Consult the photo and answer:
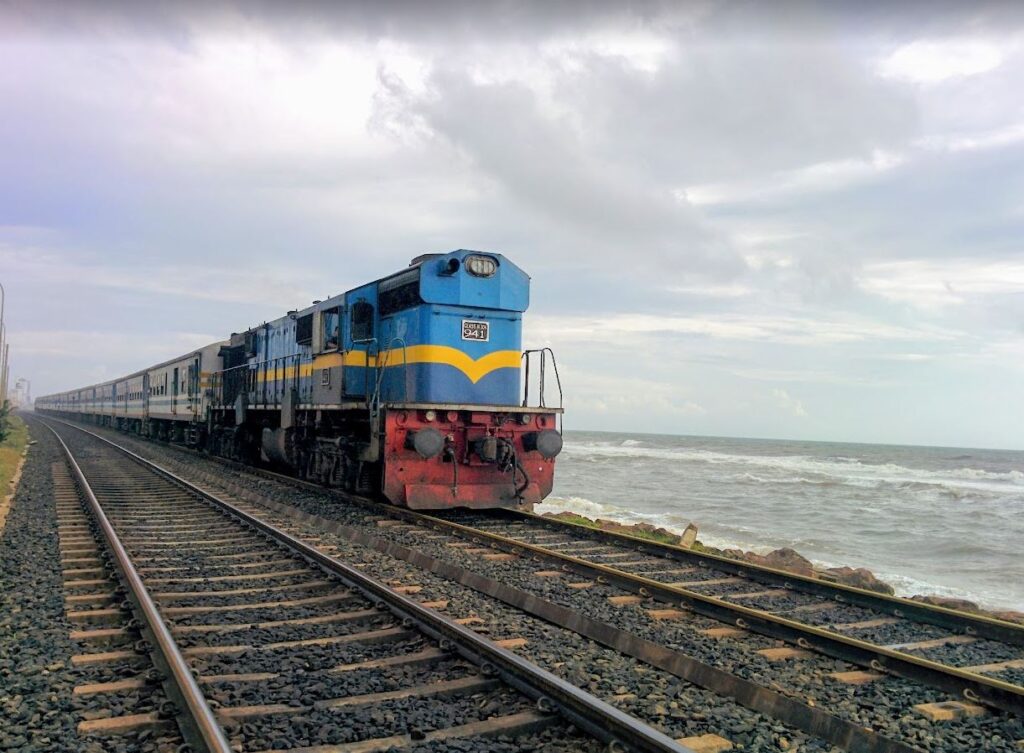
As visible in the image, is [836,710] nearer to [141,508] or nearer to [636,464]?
[141,508]

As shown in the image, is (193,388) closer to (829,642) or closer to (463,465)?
(463,465)

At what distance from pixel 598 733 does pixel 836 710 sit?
4.46 ft

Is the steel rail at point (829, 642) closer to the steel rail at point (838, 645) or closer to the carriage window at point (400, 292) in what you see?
the steel rail at point (838, 645)

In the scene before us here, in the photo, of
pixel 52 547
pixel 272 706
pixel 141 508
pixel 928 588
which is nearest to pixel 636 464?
pixel 928 588

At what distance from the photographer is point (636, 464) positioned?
4591 centimetres

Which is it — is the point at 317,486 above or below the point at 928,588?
above

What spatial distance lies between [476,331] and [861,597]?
6.44 m

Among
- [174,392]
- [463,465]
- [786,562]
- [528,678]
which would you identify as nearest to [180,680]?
[528,678]

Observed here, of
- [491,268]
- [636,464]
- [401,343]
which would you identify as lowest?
[636,464]

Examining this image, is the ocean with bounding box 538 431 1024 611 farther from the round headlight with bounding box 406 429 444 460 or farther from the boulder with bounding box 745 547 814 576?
the round headlight with bounding box 406 429 444 460

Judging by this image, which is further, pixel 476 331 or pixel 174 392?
pixel 174 392

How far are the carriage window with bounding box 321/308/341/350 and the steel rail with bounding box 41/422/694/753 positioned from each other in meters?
6.45

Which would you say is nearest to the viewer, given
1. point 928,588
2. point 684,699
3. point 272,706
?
point 272,706

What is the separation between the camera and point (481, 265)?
11.1 meters
